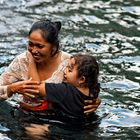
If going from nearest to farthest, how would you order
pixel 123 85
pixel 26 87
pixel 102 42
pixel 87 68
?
pixel 26 87 < pixel 87 68 < pixel 123 85 < pixel 102 42

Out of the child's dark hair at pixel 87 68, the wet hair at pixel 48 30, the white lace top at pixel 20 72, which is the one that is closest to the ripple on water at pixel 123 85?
the white lace top at pixel 20 72

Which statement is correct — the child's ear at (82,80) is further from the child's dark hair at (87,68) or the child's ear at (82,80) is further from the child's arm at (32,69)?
the child's arm at (32,69)

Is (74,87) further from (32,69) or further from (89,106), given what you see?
(32,69)

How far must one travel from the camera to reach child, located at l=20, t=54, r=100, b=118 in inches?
275

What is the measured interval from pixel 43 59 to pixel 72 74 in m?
0.46

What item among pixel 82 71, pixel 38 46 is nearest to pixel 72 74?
pixel 82 71

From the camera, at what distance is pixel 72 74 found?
23.1 ft

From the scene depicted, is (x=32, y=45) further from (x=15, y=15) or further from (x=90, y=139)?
(x=15, y=15)

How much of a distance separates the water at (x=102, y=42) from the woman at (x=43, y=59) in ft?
2.23

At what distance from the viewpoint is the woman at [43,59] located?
7.07 m

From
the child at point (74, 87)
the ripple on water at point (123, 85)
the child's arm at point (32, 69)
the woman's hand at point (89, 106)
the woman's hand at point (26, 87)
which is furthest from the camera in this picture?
the ripple on water at point (123, 85)

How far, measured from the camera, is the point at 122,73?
10.1 metres

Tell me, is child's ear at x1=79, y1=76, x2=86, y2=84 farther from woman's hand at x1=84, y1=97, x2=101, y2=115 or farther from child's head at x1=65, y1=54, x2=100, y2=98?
woman's hand at x1=84, y1=97, x2=101, y2=115

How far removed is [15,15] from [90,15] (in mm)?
1915
